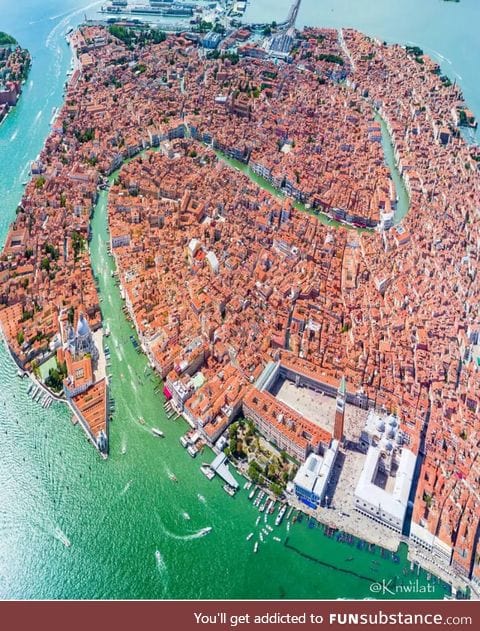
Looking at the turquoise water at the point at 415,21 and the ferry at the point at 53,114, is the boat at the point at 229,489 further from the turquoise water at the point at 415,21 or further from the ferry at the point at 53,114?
the turquoise water at the point at 415,21

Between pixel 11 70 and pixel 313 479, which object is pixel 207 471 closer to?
pixel 313 479

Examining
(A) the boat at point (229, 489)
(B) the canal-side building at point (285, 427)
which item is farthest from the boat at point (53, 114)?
(A) the boat at point (229, 489)

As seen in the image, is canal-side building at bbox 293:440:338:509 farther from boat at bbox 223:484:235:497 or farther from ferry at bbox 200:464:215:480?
ferry at bbox 200:464:215:480

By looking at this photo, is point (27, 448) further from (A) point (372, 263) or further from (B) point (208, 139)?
(B) point (208, 139)

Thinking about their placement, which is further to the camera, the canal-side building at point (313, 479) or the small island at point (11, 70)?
the small island at point (11, 70)
